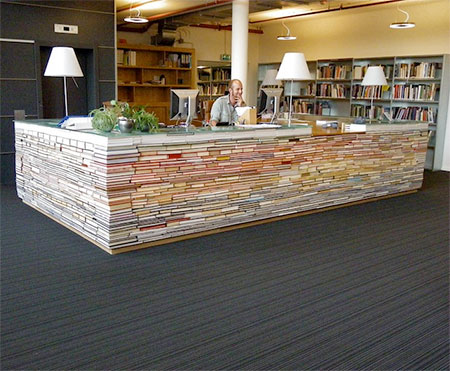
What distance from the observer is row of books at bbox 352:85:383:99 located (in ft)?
32.6

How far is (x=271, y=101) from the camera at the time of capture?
6641 mm

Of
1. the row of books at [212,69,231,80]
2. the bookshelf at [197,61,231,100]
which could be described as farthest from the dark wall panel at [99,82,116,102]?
the row of books at [212,69,231,80]

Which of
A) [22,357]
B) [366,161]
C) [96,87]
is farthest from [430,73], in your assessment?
[22,357]

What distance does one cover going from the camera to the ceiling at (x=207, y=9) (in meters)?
8.90

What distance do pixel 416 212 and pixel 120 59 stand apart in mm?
7207

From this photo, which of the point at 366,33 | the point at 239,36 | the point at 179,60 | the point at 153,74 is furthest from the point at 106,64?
the point at 366,33

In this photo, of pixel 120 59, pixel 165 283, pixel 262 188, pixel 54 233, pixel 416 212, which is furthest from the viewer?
pixel 120 59

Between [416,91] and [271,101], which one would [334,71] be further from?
[271,101]

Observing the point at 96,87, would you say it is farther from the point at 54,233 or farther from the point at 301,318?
the point at 301,318

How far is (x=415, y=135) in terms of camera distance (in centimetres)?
710

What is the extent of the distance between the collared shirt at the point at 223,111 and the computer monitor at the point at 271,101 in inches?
20.7

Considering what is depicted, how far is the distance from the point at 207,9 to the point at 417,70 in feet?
14.0

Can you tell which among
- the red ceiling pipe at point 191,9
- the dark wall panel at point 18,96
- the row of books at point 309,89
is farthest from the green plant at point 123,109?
the row of books at point 309,89

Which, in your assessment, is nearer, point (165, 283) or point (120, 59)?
point (165, 283)
